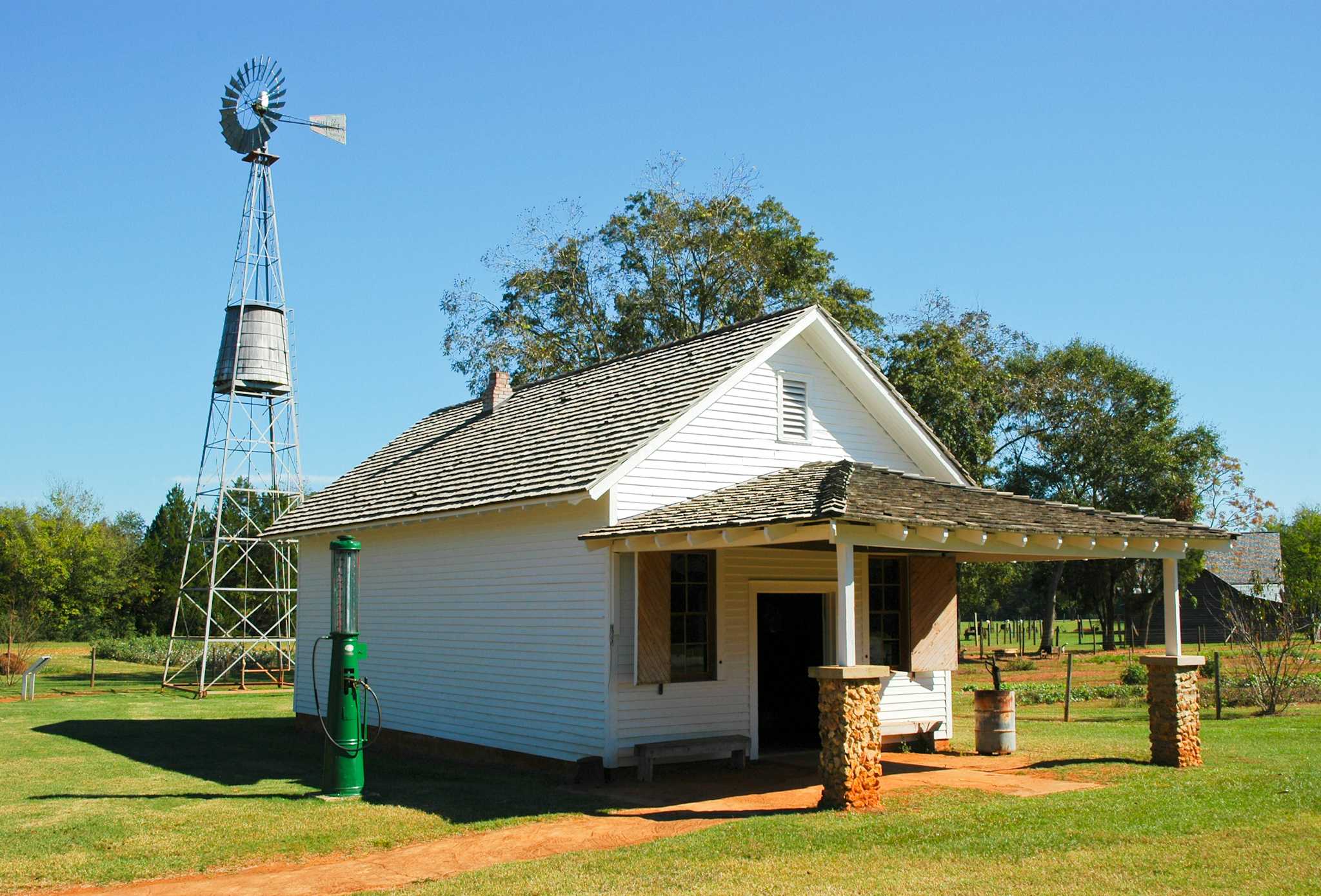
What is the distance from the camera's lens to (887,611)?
15.7 m

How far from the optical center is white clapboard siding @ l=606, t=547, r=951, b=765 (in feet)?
43.4

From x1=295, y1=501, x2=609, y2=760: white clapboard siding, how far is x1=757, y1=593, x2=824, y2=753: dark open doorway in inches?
167

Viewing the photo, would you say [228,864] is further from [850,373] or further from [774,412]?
[850,373]

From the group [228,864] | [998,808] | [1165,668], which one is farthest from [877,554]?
[228,864]

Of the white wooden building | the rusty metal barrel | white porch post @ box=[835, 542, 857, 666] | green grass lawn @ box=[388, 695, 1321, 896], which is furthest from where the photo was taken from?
the rusty metal barrel

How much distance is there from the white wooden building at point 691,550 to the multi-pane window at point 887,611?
29mm

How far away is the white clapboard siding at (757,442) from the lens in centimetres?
1417

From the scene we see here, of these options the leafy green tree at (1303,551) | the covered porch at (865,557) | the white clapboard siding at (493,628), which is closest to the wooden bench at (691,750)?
the white clapboard siding at (493,628)

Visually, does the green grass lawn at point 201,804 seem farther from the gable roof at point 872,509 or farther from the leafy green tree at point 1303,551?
the leafy green tree at point 1303,551

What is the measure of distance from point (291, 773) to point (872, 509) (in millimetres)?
8215

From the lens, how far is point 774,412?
→ 1557 centimetres

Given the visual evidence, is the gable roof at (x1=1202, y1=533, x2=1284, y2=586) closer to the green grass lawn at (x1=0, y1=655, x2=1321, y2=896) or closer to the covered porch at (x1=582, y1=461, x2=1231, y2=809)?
the green grass lawn at (x1=0, y1=655, x2=1321, y2=896)

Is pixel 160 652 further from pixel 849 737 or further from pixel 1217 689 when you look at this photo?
pixel 849 737

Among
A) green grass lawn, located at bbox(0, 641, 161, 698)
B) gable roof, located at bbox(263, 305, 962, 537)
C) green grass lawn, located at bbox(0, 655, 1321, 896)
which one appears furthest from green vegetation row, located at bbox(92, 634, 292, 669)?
green grass lawn, located at bbox(0, 655, 1321, 896)
